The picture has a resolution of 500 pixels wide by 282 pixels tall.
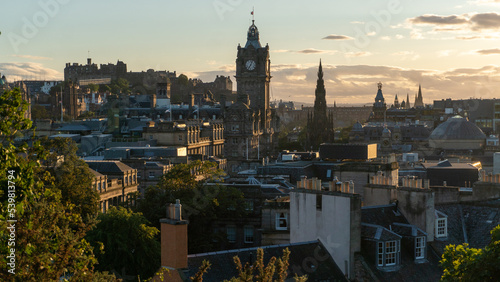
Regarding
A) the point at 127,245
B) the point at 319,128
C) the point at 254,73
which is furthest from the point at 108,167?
the point at 254,73

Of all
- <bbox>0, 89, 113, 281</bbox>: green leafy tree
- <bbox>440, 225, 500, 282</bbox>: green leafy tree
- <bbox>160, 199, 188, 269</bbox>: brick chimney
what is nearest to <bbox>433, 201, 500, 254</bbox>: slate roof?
<bbox>440, 225, 500, 282</bbox>: green leafy tree

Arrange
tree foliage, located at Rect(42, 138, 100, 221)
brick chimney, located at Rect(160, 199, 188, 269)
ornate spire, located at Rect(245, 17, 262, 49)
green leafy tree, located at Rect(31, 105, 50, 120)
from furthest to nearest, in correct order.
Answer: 1. green leafy tree, located at Rect(31, 105, 50, 120)
2. ornate spire, located at Rect(245, 17, 262, 49)
3. tree foliage, located at Rect(42, 138, 100, 221)
4. brick chimney, located at Rect(160, 199, 188, 269)

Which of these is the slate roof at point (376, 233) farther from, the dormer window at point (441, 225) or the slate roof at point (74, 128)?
the slate roof at point (74, 128)

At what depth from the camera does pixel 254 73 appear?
512 ft

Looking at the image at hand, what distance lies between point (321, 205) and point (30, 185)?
1432 centimetres

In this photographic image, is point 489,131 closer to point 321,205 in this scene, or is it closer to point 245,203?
point 245,203

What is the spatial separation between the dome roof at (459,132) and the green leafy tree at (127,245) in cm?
8846

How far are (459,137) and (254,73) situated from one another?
50.6m

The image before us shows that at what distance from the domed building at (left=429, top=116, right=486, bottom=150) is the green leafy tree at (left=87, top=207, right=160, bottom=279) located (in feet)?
285

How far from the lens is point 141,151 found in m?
84.9

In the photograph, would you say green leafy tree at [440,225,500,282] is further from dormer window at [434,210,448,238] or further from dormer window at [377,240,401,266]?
dormer window at [434,210,448,238]

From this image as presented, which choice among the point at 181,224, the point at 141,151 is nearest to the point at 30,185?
the point at 181,224

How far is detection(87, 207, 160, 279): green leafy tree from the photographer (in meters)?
36.2

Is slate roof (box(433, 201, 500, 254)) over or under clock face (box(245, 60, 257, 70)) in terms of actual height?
under
